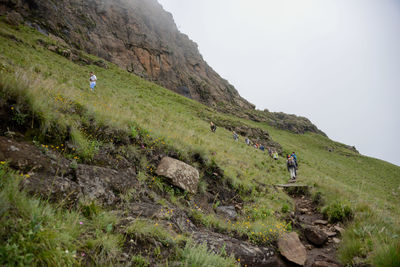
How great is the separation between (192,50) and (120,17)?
1373 inches

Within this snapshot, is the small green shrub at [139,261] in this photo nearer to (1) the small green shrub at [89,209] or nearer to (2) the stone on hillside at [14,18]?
(1) the small green shrub at [89,209]

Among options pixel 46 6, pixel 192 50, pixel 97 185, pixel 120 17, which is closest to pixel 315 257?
pixel 97 185

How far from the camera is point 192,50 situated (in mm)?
81000

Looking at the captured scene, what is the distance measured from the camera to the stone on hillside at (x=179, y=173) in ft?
17.0

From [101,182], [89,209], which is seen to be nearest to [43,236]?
[89,209]

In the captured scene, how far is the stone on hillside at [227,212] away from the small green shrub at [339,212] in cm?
369

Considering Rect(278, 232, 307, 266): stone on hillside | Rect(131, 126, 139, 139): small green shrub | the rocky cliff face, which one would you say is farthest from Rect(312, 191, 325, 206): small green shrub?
the rocky cliff face

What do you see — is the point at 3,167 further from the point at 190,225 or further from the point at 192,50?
the point at 192,50

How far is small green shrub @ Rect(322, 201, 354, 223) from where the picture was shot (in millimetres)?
5991

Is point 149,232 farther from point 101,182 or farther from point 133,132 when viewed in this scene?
point 133,132

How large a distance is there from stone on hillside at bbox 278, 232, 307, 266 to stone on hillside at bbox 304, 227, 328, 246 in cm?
83

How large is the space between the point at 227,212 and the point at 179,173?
2.17 m

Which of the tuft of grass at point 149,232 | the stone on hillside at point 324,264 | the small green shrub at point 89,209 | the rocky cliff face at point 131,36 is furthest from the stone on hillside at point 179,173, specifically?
the rocky cliff face at point 131,36

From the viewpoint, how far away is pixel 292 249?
4.59 m
